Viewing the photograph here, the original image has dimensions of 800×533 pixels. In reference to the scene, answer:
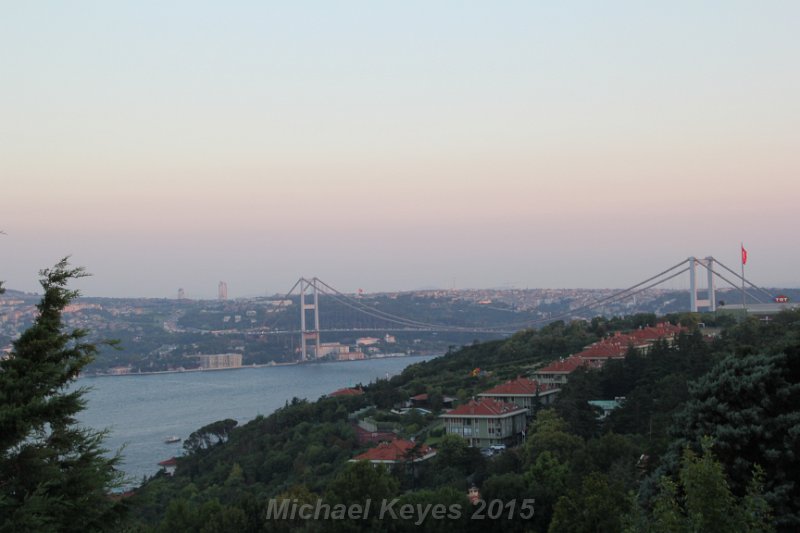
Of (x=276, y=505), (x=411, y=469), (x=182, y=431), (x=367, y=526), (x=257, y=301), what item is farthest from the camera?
(x=257, y=301)

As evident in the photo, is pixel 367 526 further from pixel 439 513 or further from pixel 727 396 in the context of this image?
pixel 727 396

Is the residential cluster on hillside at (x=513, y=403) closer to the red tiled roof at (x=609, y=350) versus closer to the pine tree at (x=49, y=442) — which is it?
the red tiled roof at (x=609, y=350)

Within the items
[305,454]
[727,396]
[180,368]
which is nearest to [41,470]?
[727,396]

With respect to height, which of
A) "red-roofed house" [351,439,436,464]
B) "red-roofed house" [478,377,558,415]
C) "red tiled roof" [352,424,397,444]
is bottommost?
"red tiled roof" [352,424,397,444]

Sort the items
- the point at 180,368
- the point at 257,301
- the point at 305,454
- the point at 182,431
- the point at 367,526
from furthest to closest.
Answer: the point at 257,301
the point at 180,368
the point at 182,431
the point at 305,454
the point at 367,526

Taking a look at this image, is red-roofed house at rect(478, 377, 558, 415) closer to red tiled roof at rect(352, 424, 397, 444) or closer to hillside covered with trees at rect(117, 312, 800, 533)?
hillside covered with trees at rect(117, 312, 800, 533)

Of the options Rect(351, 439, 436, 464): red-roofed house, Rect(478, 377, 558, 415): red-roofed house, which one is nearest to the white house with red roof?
Rect(478, 377, 558, 415): red-roofed house
